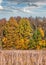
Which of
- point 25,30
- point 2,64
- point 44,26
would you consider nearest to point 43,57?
point 2,64

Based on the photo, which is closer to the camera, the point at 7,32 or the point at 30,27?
the point at 30,27

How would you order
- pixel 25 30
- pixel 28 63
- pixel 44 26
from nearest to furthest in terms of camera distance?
pixel 28 63, pixel 25 30, pixel 44 26

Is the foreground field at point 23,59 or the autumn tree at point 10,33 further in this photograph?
the autumn tree at point 10,33

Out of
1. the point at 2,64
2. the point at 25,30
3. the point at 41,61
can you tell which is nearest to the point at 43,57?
the point at 41,61

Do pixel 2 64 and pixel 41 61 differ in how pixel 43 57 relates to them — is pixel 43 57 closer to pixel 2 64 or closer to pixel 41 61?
pixel 41 61

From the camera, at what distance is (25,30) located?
306 inches

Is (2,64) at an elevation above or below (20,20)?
below

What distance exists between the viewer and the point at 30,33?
334 inches

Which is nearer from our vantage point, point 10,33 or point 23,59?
point 23,59

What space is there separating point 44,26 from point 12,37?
4.60 ft

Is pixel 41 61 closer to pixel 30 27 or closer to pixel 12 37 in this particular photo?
pixel 30 27

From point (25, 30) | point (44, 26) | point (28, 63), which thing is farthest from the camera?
point (44, 26)

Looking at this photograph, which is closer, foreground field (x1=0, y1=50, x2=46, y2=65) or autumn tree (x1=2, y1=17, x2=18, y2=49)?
foreground field (x1=0, y1=50, x2=46, y2=65)

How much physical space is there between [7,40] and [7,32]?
357mm
